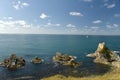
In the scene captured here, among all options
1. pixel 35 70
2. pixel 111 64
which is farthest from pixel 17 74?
pixel 111 64

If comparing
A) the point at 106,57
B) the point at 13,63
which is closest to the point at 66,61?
the point at 106,57

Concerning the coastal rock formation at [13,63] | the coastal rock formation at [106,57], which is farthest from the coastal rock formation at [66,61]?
the coastal rock formation at [13,63]

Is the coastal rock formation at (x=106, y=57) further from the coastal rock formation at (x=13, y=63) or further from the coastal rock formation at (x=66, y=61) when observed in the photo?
the coastal rock formation at (x=13, y=63)

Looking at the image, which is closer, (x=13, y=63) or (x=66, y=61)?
(x=13, y=63)

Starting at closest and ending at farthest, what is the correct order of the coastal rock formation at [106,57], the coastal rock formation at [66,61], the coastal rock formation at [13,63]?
1. the coastal rock formation at [13,63]
2. the coastal rock formation at [66,61]
3. the coastal rock formation at [106,57]

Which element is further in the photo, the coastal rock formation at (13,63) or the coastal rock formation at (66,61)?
the coastal rock formation at (66,61)

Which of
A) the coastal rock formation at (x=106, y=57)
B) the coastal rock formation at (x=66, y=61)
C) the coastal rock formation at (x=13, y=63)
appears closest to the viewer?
the coastal rock formation at (x=13, y=63)

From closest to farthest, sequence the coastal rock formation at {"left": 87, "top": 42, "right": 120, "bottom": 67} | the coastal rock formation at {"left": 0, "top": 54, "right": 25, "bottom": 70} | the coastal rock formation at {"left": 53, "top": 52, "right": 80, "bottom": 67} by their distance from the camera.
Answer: the coastal rock formation at {"left": 0, "top": 54, "right": 25, "bottom": 70} → the coastal rock formation at {"left": 53, "top": 52, "right": 80, "bottom": 67} → the coastal rock formation at {"left": 87, "top": 42, "right": 120, "bottom": 67}

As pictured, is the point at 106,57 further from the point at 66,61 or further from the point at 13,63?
the point at 13,63

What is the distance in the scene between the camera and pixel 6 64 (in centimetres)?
7750

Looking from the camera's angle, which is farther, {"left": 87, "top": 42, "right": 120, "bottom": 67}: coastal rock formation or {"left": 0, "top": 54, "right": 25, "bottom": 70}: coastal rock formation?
{"left": 87, "top": 42, "right": 120, "bottom": 67}: coastal rock formation

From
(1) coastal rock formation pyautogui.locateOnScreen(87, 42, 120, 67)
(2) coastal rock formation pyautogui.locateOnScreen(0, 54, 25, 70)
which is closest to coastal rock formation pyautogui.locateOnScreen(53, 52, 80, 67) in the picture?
(1) coastal rock formation pyautogui.locateOnScreen(87, 42, 120, 67)

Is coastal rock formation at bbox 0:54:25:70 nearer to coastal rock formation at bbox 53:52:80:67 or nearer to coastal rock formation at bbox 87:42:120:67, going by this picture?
coastal rock formation at bbox 53:52:80:67

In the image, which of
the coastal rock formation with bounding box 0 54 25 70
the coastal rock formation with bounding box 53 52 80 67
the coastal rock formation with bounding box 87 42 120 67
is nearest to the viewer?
the coastal rock formation with bounding box 0 54 25 70
